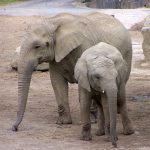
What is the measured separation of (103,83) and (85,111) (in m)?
0.79

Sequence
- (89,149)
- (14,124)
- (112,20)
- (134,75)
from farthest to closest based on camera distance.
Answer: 1. (134,75)
2. (112,20)
3. (14,124)
4. (89,149)

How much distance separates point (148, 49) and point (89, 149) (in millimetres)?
8722

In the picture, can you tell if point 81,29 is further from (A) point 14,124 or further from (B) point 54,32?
(A) point 14,124

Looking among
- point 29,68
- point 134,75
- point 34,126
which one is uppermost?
point 29,68

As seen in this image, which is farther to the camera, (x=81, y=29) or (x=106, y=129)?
(x=81, y=29)

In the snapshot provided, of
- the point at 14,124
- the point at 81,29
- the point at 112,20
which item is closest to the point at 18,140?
the point at 14,124

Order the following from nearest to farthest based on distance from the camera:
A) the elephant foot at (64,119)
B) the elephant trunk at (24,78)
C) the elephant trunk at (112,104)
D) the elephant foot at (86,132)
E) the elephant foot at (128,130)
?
the elephant trunk at (112,104)
the elephant foot at (86,132)
the elephant foot at (128,130)
the elephant trunk at (24,78)
the elephant foot at (64,119)

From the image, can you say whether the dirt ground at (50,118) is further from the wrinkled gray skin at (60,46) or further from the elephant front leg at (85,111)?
the wrinkled gray skin at (60,46)

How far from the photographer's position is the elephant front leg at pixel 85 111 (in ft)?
31.5

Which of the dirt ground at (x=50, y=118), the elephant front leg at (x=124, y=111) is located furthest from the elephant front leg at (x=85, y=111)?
the elephant front leg at (x=124, y=111)

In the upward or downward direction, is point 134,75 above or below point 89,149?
below

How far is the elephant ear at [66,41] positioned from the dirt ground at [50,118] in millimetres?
1197

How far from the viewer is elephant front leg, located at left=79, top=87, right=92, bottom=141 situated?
960 centimetres

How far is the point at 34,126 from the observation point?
10.8m
